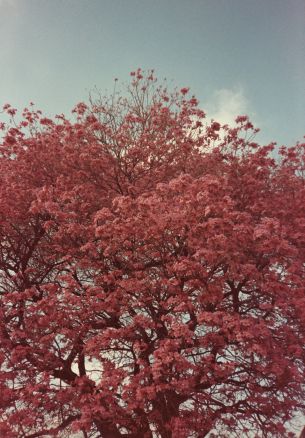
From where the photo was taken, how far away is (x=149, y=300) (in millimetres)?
11875

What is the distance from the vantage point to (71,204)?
522 inches

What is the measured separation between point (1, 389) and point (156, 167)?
34.1ft

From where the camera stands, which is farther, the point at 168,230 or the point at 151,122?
the point at 151,122

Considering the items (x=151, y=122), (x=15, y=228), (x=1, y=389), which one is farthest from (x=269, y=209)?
(x=1, y=389)

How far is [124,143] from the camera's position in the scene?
1733 centimetres

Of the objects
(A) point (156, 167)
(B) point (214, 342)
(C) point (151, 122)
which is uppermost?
(C) point (151, 122)

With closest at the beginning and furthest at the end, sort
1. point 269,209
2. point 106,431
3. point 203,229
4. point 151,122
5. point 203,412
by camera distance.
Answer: point 203,229
point 203,412
point 106,431
point 269,209
point 151,122

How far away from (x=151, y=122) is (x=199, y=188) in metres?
8.40

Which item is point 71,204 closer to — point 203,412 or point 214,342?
point 214,342

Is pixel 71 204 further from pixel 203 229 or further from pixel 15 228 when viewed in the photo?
pixel 203 229

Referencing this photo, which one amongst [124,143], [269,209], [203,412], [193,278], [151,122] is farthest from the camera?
[151,122]

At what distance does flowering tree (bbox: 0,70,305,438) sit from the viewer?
1079cm

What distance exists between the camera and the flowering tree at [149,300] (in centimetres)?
1079

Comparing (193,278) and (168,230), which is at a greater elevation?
(168,230)
